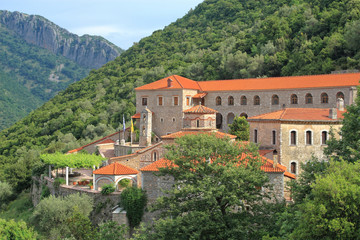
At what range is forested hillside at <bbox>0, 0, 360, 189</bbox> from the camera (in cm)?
5610

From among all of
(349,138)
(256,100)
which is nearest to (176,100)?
(256,100)

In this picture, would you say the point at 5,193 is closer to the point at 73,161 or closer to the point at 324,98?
the point at 73,161

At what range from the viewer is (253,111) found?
44125mm

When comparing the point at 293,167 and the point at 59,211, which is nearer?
the point at 59,211

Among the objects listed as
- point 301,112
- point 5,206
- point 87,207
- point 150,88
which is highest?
point 150,88

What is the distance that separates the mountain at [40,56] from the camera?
133250 millimetres

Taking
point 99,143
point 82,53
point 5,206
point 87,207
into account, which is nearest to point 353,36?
point 99,143

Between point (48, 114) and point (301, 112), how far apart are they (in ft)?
193

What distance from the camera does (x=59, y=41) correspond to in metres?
165

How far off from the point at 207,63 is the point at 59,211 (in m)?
48.4

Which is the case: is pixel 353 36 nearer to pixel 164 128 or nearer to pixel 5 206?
pixel 164 128

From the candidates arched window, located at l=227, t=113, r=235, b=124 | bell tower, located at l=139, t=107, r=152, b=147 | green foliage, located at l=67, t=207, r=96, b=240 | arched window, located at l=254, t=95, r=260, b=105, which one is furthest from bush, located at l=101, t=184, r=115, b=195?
arched window, located at l=254, t=95, r=260, b=105

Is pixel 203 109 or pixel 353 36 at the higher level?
pixel 353 36

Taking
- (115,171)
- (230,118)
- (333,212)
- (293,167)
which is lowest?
(115,171)
